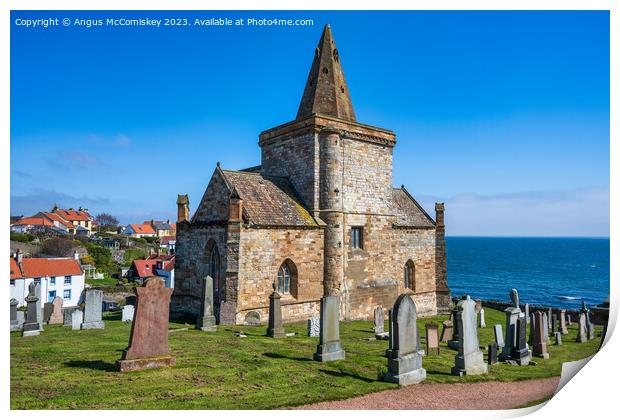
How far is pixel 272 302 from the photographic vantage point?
14.5 meters

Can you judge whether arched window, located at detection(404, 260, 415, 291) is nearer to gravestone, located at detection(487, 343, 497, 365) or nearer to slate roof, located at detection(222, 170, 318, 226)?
slate roof, located at detection(222, 170, 318, 226)

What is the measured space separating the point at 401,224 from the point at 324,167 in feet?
22.5

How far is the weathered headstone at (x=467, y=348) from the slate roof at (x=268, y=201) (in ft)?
30.4

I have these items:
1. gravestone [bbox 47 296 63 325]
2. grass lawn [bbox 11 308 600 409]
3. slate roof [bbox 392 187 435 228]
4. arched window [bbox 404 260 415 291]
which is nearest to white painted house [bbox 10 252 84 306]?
gravestone [bbox 47 296 63 325]

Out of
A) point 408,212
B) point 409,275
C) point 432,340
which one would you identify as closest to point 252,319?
point 432,340

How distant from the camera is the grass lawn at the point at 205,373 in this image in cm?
762

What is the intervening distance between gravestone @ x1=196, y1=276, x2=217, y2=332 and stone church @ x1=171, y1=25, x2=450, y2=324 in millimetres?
1064

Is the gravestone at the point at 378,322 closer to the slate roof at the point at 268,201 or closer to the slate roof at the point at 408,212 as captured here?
the slate roof at the point at 268,201

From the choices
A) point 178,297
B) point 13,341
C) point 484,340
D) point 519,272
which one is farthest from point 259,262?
point 519,272

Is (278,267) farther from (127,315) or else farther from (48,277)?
(48,277)

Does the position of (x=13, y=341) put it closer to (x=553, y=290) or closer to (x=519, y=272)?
(x=553, y=290)

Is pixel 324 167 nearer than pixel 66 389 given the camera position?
No

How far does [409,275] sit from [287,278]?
30.6 ft

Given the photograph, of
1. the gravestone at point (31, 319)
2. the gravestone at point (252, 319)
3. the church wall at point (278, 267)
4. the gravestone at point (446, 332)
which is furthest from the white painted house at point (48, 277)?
the gravestone at point (446, 332)
